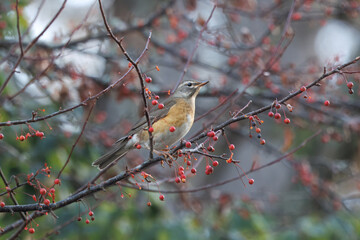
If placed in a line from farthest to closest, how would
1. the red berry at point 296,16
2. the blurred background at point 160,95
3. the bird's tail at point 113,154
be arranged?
1. the red berry at point 296,16
2. the blurred background at point 160,95
3. the bird's tail at point 113,154

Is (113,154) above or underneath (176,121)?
underneath

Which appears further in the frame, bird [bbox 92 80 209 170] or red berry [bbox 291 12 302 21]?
red berry [bbox 291 12 302 21]

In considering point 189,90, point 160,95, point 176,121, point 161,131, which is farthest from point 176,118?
point 160,95

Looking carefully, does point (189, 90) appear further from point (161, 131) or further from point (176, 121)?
point (161, 131)

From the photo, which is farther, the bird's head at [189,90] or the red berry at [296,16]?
the red berry at [296,16]

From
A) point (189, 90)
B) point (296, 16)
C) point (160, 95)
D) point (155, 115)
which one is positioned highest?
point (296, 16)

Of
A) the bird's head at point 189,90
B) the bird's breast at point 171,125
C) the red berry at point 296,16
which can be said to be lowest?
the bird's breast at point 171,125

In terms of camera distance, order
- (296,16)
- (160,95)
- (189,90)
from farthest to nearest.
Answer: (160,95)
(296,16)
(189,90)

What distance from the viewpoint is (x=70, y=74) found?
4.54 metres

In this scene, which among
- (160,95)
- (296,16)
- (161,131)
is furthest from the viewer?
(160,95)

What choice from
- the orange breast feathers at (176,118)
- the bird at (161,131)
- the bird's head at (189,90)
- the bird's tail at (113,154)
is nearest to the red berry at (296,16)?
the bird's head at (189,90)

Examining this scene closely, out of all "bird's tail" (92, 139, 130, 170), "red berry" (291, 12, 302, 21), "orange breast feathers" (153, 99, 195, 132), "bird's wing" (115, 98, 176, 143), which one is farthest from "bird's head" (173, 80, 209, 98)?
"red berry" (291, 12, 302, 21)

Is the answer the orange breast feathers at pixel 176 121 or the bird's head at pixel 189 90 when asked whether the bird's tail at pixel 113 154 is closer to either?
the orange breast feathers at pixel 176 121

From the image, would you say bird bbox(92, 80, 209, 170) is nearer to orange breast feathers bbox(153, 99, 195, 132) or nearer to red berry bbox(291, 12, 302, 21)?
orange breast feathers bbox(153, 99, 195, 132)
